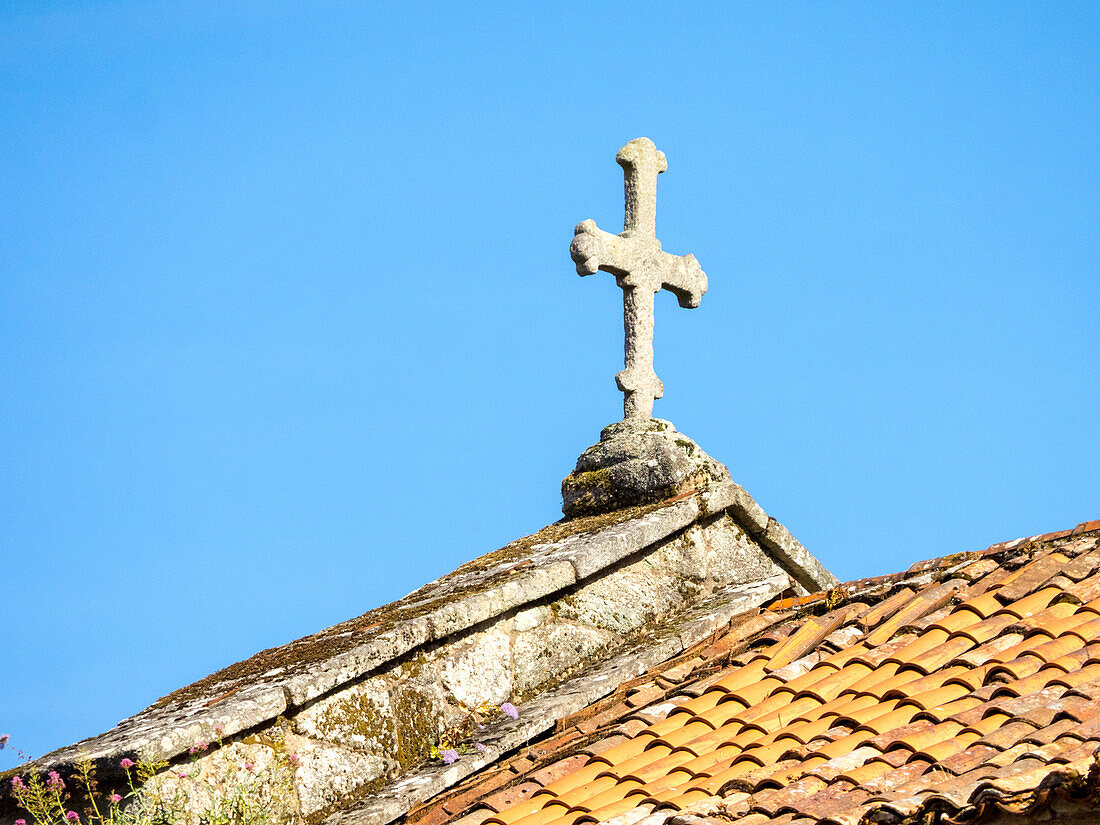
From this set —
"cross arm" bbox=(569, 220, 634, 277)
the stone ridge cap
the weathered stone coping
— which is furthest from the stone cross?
the weathered stone coping

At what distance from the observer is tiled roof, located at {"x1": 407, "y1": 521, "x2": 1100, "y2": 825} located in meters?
2.91

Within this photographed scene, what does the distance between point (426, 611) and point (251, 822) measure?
3.31ft

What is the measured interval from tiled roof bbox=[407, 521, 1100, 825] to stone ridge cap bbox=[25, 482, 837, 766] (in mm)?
526

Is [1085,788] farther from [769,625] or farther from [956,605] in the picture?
[769,625]

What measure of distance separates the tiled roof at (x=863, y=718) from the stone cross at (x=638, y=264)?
1379mm

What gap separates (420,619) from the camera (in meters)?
4.29

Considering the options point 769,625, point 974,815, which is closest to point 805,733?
point 974,815

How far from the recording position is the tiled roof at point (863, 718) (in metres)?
2.91

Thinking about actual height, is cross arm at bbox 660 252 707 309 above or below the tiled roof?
above

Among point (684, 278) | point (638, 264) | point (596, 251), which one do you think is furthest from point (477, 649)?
point (684, 278)

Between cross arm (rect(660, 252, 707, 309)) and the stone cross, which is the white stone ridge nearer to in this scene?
the stone cross

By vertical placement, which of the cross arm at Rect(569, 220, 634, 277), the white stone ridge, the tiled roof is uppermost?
the cross arm at Rect(569, 220, 634, 277)

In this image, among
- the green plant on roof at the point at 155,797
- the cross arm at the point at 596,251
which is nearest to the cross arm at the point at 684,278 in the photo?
the cross arm at the point at 596,251

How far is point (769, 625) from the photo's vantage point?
4.72 meters
